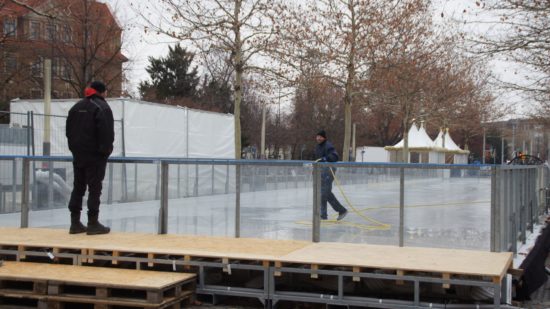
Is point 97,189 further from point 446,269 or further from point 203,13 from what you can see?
point 203,13

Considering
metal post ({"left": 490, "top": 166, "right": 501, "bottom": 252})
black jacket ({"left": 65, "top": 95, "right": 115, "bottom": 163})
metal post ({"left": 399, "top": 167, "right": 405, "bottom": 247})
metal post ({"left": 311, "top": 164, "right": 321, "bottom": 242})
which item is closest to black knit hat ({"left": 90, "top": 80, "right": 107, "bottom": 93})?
black jacket ({"left": 65, "top": 95, "right": 115, "bottom": 163})

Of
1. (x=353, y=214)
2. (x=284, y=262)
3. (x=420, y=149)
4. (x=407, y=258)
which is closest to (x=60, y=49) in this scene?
(x=420, y=149)

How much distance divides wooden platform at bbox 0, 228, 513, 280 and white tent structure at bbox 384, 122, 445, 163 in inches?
1628

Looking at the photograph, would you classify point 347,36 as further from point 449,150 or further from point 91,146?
point 449,150

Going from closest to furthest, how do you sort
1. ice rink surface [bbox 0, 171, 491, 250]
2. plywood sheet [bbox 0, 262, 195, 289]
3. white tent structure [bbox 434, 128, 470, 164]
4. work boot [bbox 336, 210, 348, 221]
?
plywood sheet [bbox 0, 262, 195, 289] < ice rink surface [bbox 0, 171, 491, 250] < work boot [bbox 336, 210, 348, 221] < white tent structure [bbox 434, 128, 470, 164]

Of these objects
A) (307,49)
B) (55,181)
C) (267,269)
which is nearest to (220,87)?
(307,49)

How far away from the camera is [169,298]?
24.0ft

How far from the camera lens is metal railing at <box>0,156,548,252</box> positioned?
892cm

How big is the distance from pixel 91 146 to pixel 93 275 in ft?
8.15

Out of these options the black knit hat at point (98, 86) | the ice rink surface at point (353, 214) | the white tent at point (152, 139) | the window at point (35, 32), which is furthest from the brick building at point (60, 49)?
the ice rink surface at point (353, 214)

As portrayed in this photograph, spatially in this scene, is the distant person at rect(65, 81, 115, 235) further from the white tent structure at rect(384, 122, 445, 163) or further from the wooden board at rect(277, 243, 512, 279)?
the white tent structure at rect(384, 122, 445, 163)

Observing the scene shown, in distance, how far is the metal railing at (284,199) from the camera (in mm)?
8922

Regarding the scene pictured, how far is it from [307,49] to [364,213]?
48.7 ft

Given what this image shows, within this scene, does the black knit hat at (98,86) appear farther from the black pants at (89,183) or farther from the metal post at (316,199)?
the metal post at (316,199)
